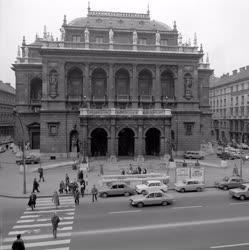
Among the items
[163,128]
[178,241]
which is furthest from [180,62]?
[178,241]

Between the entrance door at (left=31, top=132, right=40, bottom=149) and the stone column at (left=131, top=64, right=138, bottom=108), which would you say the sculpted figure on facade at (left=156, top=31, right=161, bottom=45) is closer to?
the stone column at (left=131, top=64, right=138, bottom=108)

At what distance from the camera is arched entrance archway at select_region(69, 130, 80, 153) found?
2159 inches

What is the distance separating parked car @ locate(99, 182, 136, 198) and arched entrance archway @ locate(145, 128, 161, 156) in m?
26.8

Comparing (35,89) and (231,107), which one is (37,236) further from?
(231,107)

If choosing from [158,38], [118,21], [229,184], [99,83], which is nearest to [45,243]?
[229,184]

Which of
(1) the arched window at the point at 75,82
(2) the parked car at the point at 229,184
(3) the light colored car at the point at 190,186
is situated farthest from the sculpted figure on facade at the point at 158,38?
(3) the light colored car at the point at 190,186

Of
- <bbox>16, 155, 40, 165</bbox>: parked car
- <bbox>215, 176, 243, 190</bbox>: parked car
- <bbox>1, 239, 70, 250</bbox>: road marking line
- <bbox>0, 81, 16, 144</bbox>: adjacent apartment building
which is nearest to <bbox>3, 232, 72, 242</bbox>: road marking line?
<bbox>1, 239, 70, 250</bbox>: road marking line

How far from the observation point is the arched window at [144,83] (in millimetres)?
57625

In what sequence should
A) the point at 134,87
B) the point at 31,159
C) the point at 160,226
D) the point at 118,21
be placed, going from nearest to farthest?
the point at 160,226 < the point at 31,159 < the point at 134,87 < the point at 118,21

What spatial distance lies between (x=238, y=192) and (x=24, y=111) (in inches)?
1742

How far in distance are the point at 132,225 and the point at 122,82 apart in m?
39.7

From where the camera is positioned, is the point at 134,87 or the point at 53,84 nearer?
the point at 53,84

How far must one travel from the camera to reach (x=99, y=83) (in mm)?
56844

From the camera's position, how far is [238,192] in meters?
27.3
